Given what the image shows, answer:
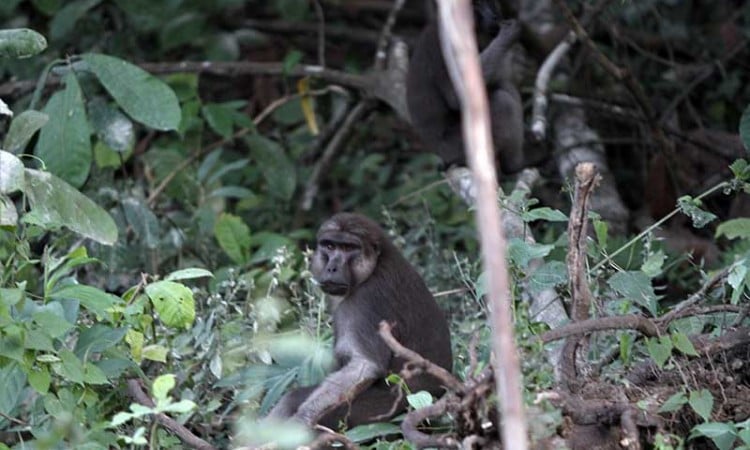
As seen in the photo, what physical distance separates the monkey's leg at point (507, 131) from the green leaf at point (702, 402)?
4647 mm

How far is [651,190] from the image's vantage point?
350 inches

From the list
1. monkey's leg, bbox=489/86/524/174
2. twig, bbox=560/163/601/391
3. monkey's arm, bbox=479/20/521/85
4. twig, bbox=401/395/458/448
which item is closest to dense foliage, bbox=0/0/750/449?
twig, bbox=560/163/601/391

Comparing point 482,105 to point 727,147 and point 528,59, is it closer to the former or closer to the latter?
point 727,147

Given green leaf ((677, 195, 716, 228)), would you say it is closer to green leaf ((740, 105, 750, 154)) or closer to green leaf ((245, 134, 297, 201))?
green leaf ((740, 105, 750, 154))

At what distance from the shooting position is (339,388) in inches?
228

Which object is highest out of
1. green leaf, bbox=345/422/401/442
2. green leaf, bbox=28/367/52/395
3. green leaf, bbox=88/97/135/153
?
green leaf, bbox=88/97/135/153

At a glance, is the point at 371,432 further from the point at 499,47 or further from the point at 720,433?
the point at 499,47

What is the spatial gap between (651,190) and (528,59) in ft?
6.62

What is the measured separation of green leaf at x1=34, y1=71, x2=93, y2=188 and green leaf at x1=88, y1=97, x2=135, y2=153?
72 cm

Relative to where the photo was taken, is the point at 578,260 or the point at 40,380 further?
the point at 40,380

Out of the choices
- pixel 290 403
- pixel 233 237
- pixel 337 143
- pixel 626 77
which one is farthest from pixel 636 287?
pixel 337 143

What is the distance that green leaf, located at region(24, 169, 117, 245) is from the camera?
5.08 metres

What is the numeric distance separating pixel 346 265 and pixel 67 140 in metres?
1.74

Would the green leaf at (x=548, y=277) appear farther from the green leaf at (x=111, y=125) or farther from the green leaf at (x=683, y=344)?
the green leaf at (x=111, y=125)
